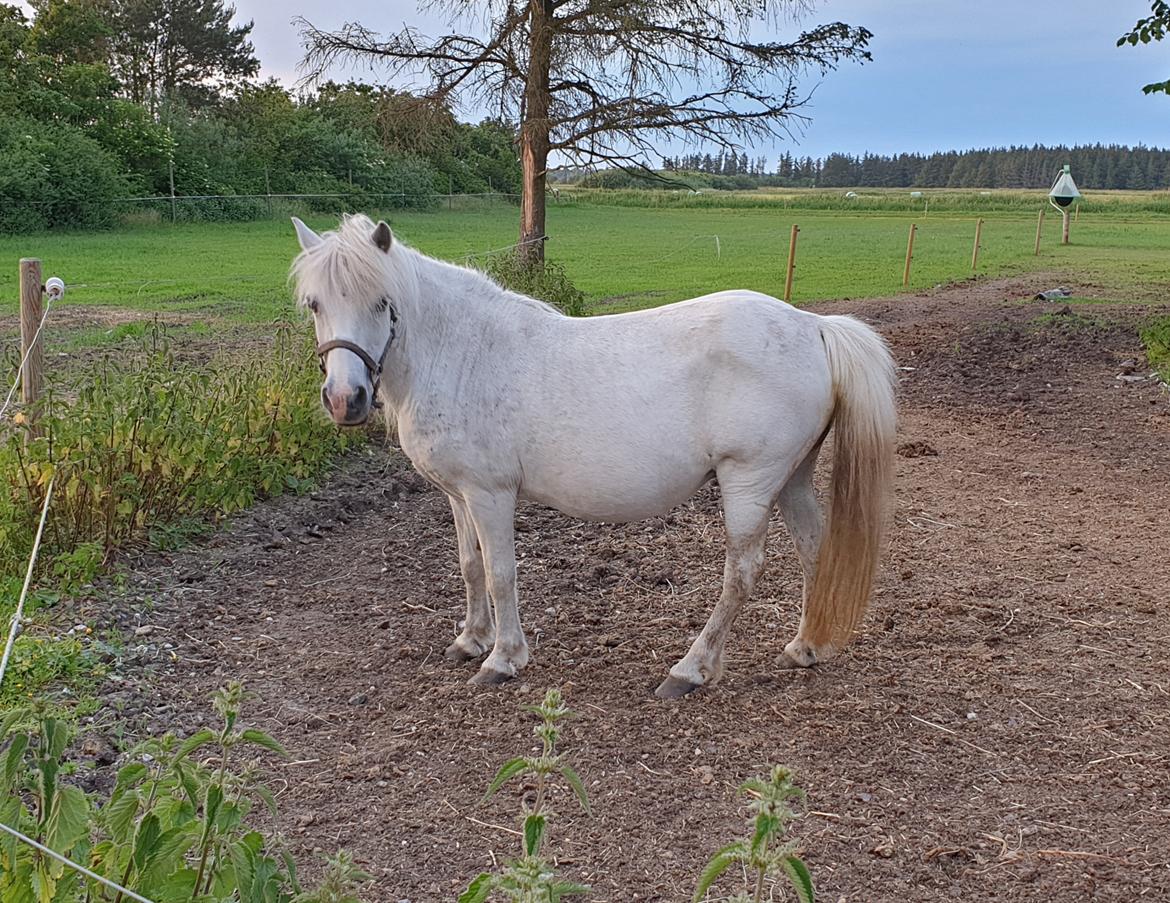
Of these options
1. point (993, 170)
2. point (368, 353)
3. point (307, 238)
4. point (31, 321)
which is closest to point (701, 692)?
point (368, 353)

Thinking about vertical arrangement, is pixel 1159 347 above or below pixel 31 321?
below

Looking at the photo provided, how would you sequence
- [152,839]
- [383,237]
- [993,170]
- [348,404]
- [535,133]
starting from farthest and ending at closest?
[993,170] → [535,133] → [383,237] → [348,404] → [152,839]

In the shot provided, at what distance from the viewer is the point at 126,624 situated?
4.39 meters

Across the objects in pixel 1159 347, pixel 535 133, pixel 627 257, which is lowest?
pixel 1159 347

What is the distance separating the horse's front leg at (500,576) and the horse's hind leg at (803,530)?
1.14m

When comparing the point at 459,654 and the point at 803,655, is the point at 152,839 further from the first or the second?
the point at 803,655

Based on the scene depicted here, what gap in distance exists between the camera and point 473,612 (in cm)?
438

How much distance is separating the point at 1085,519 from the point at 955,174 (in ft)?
388

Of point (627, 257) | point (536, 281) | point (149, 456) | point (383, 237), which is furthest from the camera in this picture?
point (627, 257)

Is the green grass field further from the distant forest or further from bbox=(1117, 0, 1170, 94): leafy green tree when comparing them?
the distant forest

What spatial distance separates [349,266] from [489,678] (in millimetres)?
1732

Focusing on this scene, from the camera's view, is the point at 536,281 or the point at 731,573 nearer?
the point at 731,573

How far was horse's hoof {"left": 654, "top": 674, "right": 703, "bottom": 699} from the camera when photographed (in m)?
4.00

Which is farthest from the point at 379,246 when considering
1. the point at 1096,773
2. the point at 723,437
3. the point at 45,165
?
the point at 45,165
